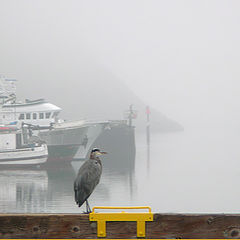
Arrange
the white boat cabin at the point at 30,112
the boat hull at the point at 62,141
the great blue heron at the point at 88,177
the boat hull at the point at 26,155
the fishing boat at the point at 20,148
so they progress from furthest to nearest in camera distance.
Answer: the white boat cabin at the point at 30,112 → the boat hull at the point at 62,141 → the fishing boat at the point at 20,148 → the boat hull at the point at 26,155 → the great blue heron at the point at 88,177

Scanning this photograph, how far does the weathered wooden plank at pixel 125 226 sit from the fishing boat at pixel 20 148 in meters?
59.7

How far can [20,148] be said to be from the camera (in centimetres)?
6819

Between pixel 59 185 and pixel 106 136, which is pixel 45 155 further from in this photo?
pixel 106 136

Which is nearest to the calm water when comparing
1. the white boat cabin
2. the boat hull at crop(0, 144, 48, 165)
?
the boat hull at crop(0, 144, 48, 165)

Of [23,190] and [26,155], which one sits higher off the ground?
[26,155]

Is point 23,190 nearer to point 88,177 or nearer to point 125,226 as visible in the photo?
point 88,177

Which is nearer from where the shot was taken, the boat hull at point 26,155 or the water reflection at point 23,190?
the water reflection at point 23,190

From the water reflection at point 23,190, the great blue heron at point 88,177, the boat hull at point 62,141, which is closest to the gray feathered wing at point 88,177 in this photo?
the great blue heron at point 88,177

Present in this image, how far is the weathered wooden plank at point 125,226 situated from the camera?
320 centimetres

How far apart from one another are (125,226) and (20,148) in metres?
66.6

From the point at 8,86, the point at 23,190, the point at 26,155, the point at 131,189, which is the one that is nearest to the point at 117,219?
the point at 131,189

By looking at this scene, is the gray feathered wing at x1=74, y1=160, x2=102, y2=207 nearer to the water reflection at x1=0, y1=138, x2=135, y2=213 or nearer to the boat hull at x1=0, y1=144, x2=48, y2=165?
the water reflection at x1=0, y1=138, x2=135, y2=213

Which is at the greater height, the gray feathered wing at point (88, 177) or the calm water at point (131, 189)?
the gray feathered wing at point (88, 177)

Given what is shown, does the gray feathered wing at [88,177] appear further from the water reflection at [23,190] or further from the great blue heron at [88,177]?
the water reflection at [23,190]
